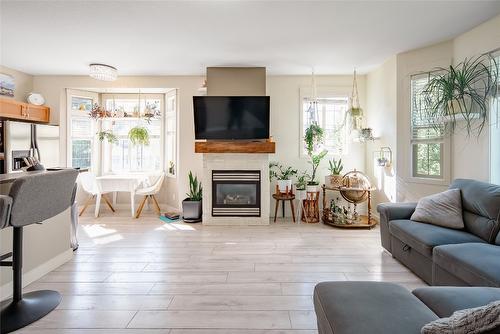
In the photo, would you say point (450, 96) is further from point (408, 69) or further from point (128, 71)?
point (128, 71)

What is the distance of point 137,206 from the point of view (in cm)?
554

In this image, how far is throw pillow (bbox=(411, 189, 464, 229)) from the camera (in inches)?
107

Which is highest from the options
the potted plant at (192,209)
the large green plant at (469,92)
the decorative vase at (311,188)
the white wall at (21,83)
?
the white wall at (21,83)

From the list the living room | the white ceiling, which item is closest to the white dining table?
the living room

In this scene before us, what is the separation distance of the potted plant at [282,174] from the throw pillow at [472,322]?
3708mm

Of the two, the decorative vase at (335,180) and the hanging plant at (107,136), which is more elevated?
the hanging plant at (107,136)

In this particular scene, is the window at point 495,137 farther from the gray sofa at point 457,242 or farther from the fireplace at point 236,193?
the fireplace at point 236,193

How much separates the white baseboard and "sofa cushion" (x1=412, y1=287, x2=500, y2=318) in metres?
2.97

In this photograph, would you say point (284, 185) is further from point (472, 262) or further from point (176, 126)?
point (472, 262)

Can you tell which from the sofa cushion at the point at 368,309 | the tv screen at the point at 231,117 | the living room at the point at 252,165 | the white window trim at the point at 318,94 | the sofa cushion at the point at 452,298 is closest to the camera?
the sofa cushion at the point at 368,309

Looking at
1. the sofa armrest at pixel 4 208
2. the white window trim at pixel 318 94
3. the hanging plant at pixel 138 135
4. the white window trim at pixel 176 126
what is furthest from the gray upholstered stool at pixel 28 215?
the white window trim at pixel 318 94

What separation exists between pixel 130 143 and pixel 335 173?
4111 millimetres

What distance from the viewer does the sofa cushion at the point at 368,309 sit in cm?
116

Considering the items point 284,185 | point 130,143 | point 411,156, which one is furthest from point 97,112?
point 411,156
